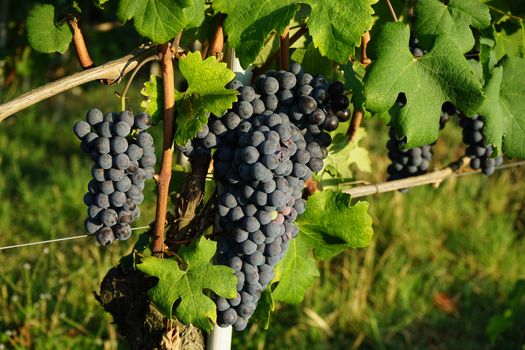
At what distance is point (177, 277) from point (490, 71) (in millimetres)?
981

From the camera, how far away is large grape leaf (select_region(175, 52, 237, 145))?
4.79 feet

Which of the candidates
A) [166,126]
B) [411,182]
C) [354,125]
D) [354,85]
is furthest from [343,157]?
[166,126]

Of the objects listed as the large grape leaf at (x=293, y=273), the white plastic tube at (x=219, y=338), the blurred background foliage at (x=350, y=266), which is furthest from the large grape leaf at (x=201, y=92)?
the blurred background foliage at (x=350, y=266)

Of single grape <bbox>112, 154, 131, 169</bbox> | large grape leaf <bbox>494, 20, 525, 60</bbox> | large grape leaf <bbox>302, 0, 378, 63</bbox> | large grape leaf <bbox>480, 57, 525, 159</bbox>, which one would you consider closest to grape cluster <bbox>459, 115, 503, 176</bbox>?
large grape leaf <bbox>494, 20, 525, 60</bbox>

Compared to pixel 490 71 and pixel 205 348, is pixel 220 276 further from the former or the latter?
pixel 490 71

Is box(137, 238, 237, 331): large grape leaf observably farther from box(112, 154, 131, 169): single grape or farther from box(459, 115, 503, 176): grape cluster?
box(459, 115, 503, 176): grape cluster

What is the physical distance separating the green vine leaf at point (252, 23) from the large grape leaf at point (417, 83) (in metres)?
0.26

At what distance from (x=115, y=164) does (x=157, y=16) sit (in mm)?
331

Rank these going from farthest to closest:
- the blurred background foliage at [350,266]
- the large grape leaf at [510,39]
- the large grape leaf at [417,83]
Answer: the blurred background foliage at [350,266]
the large grape leaf at [510,39]
the large grape leaf at [417,83]

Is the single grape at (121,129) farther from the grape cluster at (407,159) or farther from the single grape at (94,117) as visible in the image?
the grape cluster at (407,159)

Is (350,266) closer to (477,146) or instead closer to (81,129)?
(477,146)

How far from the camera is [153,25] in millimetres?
1361

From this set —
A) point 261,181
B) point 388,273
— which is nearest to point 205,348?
point 261,181

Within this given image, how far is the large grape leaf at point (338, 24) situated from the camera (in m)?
1.46
